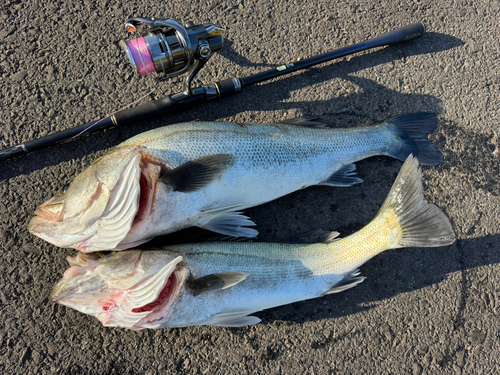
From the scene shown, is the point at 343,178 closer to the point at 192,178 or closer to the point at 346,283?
the point at 346,283

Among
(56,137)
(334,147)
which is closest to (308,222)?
(334,147)

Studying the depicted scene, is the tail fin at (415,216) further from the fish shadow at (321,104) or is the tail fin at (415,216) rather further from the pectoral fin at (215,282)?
the pectoral fin at (215,282)

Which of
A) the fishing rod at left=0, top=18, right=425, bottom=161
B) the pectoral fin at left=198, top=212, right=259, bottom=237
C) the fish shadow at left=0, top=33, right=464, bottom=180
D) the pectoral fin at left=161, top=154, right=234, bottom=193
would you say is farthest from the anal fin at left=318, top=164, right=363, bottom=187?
the fishing rod at left=0, top=18, right=425, bottom=161

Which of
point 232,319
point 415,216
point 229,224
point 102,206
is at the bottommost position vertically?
point 232,319

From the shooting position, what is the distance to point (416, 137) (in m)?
2.72

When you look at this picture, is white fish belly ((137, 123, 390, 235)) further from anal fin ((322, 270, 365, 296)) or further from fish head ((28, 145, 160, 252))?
anal fin ((322, 270, 365, 296))

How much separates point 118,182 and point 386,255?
7.38ft

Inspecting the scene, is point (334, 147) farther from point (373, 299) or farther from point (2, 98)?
point (2, 98)

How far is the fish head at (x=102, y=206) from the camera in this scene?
6.72 feet

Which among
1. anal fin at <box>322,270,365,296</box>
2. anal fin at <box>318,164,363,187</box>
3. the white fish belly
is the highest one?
the white fish belly

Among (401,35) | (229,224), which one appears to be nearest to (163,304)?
(229,224)

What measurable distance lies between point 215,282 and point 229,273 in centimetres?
11

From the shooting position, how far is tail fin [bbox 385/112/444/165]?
270 centimetres

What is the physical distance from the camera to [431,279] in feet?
9.15
